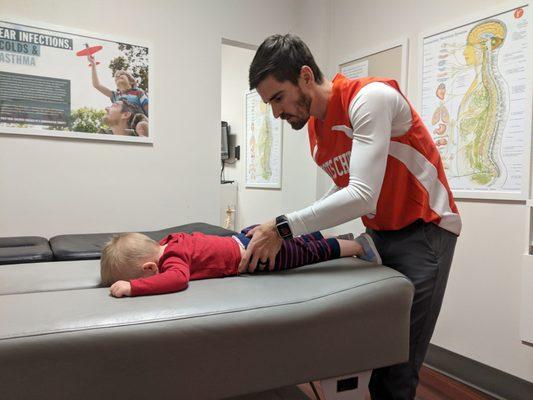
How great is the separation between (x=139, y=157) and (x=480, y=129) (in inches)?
76.9

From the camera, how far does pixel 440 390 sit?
1.86 meters

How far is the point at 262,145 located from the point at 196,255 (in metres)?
2.92

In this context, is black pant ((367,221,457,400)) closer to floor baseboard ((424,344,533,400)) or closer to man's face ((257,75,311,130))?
man's face ((257,75,311,130))

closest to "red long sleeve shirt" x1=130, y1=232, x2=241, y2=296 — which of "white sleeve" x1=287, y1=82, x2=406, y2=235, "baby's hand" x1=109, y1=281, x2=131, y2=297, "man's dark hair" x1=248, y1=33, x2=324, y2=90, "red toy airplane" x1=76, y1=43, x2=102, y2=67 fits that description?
"baby's hand" x1=109, y1=281, x2=131, y2=297

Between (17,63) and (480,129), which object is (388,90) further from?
(17,63)

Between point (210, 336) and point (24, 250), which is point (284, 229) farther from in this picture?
point (24, 250)

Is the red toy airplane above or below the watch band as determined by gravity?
above

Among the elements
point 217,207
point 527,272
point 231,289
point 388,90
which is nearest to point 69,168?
point 217,207

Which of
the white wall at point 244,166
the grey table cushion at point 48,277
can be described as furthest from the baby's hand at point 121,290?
the white wall at point 244,166

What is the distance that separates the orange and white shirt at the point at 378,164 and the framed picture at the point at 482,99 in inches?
35.3

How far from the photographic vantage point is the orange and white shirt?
100 centimetres

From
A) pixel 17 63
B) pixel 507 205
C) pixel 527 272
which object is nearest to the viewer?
pixel 527 272

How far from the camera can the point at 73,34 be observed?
227cm

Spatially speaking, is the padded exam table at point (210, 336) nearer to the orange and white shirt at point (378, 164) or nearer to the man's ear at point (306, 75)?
the orange and white shirt at point (378, 164)
